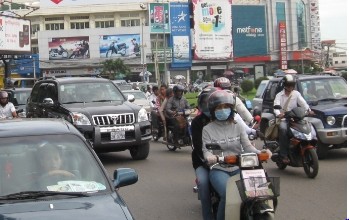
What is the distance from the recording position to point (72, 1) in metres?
89.9

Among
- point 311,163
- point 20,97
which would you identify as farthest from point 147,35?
point 311,163

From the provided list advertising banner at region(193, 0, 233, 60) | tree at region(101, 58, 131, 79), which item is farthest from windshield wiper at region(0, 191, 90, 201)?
advertising banner at region(193, 0, 233, 60)

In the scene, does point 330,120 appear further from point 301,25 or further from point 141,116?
point 301,25

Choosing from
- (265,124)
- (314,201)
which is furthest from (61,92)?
(314,201)

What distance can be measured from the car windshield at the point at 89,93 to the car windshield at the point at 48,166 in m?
7.66

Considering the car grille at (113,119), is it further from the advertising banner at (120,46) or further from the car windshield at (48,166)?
the advertising banner at (120,46)

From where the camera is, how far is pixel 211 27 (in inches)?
3794

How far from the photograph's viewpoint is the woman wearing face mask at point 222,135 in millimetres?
5668

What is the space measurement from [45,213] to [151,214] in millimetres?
3574

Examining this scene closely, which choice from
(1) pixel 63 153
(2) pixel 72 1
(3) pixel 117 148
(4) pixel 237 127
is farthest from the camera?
(2) pixel 72 1

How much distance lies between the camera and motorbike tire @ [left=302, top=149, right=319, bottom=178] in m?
9.16

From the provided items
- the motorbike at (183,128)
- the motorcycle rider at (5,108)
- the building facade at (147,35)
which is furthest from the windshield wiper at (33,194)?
the building facade at (147,35)

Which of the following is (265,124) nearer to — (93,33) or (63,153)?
(63,153)

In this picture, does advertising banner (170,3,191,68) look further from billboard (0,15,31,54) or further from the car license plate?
the car license plate
